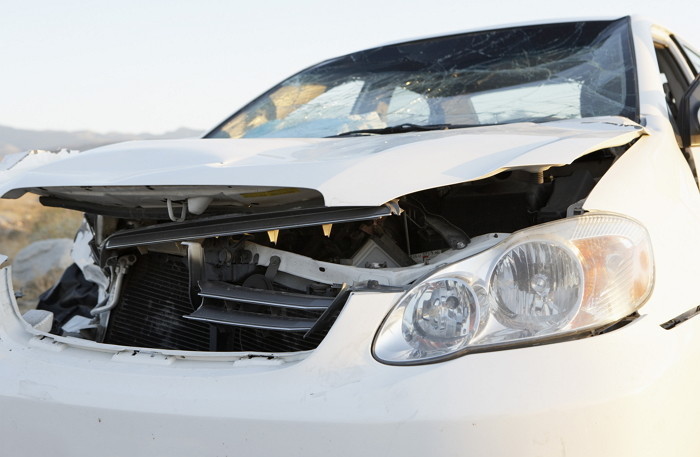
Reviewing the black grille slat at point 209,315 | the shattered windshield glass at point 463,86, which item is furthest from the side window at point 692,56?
the black grille slat at point 209,315

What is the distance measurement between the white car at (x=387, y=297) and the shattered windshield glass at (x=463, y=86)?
0.19 ft

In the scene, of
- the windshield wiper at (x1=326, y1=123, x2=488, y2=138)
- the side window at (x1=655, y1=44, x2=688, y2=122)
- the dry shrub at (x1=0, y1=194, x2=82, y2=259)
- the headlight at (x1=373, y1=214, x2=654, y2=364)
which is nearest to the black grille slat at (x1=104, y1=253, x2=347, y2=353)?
the headlight at (x1=373, y1=214, x2=654, y2=364)

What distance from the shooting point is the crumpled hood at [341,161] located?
1.62m

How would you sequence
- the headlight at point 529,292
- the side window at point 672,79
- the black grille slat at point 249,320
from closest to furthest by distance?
the headlight at point 529,292, the black grille slat at point 249,320, the side window at point 672,79

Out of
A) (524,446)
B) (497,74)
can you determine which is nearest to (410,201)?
(524,446)

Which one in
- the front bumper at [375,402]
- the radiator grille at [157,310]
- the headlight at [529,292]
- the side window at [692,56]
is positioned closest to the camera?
the front bumper at [375,402]

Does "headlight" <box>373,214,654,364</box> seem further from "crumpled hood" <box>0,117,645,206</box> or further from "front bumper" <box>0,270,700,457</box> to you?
"crumpled hood" <box>0,117,645,206</box>

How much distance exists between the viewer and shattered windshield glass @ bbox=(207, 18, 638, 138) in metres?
2.56

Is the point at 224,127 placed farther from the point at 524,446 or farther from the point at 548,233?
the point at 524,446

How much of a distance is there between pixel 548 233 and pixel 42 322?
1.50 m

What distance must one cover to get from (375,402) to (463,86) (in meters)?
1.75

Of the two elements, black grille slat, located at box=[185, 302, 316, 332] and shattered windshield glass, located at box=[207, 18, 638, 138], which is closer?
black grille slat, located at box=[185, 302, 316, 332]

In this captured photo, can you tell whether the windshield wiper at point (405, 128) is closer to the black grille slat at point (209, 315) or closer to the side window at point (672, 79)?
the black grille slat at point (209, 315)

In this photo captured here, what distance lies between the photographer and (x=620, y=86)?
95.7 inches
